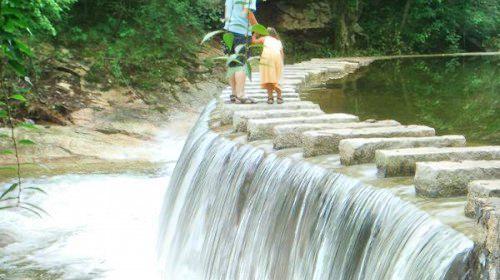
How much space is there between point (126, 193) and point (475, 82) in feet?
18.7

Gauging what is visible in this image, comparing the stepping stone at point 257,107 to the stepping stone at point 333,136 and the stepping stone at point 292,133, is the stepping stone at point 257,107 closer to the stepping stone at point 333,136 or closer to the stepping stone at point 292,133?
the stepping stone at point 292,133

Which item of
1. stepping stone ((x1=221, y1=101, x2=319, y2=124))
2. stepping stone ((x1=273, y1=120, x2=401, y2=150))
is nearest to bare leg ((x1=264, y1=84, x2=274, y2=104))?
stepping stone ((x1=221, y1=101, x2=319, y2=124))

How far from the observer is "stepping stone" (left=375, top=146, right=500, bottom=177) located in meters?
3.61

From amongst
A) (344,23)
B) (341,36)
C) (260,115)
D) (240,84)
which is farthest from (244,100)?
(344,23)

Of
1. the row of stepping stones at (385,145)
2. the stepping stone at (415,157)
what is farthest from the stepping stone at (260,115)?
the stepping stone at (415,157)

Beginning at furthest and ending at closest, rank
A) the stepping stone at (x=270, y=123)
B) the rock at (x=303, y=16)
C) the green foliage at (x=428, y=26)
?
the green foliage at (x=428, y=26)
the rock at (x=303, y=16)
the stepping stone at (x=270, y=123)

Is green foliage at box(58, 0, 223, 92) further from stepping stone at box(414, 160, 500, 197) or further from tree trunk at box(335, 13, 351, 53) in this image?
stepping stone at box(414, 160, 500, 197)

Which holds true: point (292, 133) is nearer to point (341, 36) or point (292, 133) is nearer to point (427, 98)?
point (427, 98)

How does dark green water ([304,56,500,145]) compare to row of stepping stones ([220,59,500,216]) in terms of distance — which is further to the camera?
dark green water ([304,56,500,145])

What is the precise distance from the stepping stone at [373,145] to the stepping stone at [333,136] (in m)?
0.29

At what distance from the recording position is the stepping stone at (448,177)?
124 inches

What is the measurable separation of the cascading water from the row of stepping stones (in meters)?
0.16

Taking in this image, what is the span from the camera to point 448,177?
3.14 metres

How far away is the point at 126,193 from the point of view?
801cm
